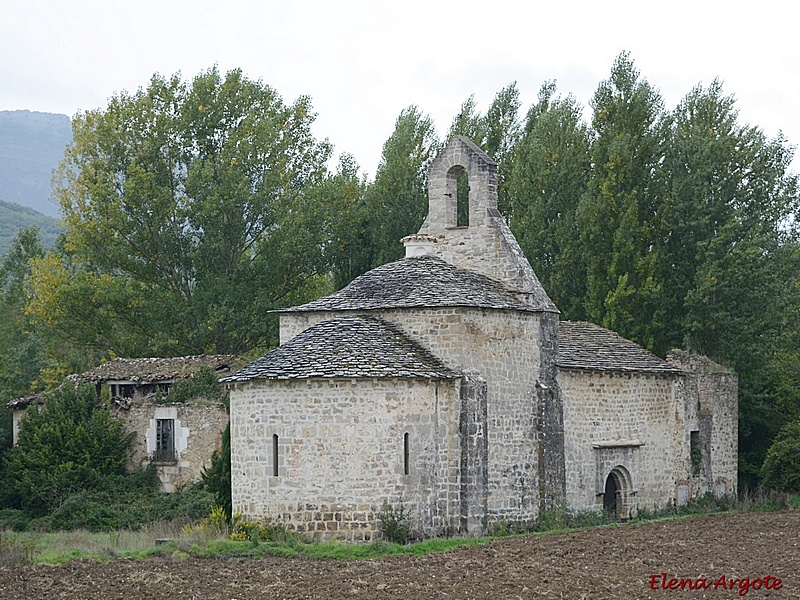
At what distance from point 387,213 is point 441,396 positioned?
57.5 ft

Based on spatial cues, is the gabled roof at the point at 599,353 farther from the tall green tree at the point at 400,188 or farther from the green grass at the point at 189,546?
the tall green tree at the point at 400,188

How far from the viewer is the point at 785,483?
30.3 metres

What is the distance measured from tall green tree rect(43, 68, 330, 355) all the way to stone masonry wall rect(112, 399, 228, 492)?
23.6 feet

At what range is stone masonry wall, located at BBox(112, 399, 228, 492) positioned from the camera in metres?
29.5

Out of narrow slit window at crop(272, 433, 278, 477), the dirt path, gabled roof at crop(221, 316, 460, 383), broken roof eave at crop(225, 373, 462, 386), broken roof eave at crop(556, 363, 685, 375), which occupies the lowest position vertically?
the dirt path

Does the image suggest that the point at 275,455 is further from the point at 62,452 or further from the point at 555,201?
the point at 555,201

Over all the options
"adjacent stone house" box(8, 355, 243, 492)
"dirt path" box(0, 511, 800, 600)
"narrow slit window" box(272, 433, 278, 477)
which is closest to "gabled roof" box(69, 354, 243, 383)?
"adjacent stone house" box(8, 355, 243, 492)

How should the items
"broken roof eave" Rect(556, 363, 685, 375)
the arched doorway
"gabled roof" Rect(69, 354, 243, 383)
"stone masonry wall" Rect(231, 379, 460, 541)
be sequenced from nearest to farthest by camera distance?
1. "stone masonry wall" Rect(231, 379, 460, 541)
2. "broken roof eave" Rect(556, 363, 685, 375)
3. the arched doorway
4. "gabled roof" Rect(69, 354, 243, 383)

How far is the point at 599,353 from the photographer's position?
91.6ft

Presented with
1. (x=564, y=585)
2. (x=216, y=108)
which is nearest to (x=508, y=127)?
(x=216, y=108)

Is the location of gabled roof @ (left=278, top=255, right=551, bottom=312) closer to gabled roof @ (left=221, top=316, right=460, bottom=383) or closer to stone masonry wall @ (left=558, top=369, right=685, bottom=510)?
gabled roof @ (left=221, top=316, right=460, bottom=383)

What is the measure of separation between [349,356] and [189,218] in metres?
17.7

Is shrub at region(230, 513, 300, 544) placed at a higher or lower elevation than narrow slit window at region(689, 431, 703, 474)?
lower

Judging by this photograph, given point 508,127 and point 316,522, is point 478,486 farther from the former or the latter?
point 508,127
